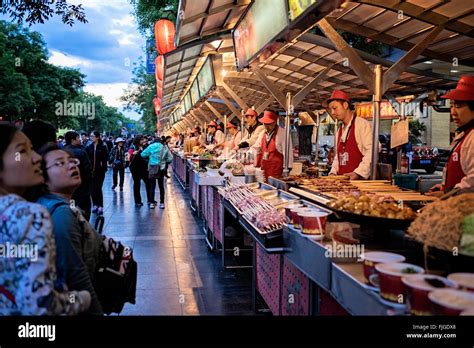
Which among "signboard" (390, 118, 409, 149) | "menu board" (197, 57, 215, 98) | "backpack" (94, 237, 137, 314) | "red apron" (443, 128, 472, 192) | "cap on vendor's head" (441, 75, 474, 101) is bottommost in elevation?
"backpack" (94, 237, 137, 314)

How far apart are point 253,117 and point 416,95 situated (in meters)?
5.76

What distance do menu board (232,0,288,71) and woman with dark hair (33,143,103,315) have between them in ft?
11.1

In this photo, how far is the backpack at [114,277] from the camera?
2939 millimetres

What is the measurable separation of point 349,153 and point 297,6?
2.38m

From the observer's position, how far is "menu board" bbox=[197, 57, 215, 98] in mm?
12281

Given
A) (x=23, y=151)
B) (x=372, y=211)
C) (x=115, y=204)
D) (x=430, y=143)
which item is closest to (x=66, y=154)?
(x=23, y=151)

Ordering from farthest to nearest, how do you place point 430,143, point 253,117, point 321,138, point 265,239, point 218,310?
point 321,138
point 430,143
point 253,117
point 218,310
point 265,239

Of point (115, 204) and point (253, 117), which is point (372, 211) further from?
point (115, 204)

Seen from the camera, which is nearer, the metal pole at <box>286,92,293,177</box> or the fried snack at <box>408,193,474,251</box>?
the fried snack at <box>408,193,474,251</box>

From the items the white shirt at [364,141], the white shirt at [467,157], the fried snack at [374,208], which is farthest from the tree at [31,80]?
the fried snack at [374,208]

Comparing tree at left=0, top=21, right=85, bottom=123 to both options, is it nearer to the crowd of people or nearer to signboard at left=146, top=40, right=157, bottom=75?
signboard at left=146, top=40, right=157, bottom=75

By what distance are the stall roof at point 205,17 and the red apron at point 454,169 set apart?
4.30m

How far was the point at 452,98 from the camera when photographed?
4324mm

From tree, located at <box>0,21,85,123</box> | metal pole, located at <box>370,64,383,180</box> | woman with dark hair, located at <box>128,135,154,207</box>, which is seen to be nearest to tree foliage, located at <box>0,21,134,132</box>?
tree, located at <box>0,21,85,123</box>
